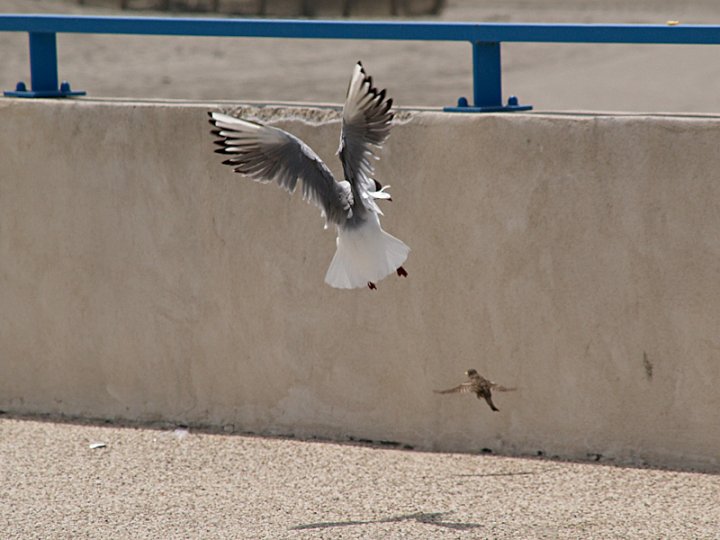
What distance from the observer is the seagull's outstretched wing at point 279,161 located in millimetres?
4828

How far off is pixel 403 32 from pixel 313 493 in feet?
6.87

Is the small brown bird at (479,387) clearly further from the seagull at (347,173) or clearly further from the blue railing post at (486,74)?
the blue railing post at (486,74)

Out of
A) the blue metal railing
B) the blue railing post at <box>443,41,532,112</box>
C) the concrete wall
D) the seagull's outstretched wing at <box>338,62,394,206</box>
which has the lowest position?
the concrete wall

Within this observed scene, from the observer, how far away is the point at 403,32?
6.12 meters

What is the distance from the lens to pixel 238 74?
63.3ft

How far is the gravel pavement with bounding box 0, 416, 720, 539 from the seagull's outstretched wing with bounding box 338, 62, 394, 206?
1.25 metres

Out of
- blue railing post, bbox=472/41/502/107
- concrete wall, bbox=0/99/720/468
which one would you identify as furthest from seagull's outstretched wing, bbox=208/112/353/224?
blue railing post, bbox=472/41/502/107

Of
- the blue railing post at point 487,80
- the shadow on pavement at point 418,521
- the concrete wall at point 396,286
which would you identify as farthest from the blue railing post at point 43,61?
the shadow on pavement at point 418,521

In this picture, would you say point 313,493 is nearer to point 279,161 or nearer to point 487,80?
point 279,161

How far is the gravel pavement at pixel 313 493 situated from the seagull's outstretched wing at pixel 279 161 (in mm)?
1159

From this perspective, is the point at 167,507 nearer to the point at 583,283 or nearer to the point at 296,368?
the point at 296,368

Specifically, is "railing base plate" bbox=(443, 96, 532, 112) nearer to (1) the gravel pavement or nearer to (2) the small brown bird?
(2) the small brown bird

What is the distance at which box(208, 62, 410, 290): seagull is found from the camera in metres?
4.86

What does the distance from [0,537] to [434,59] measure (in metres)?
16.2
